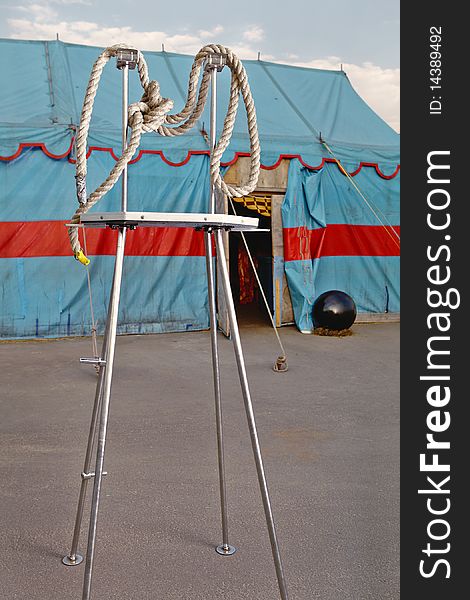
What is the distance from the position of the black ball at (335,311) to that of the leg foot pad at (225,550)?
435cm

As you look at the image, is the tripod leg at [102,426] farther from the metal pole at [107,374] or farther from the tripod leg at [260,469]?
the tripod leg at [260,469]

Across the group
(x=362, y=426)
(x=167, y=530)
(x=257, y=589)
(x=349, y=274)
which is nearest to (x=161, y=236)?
(x=349, y=274)

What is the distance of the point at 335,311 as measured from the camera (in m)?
6.18

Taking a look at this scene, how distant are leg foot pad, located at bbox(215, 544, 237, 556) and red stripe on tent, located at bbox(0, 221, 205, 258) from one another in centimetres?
407

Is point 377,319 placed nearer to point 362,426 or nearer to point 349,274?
point 349,274

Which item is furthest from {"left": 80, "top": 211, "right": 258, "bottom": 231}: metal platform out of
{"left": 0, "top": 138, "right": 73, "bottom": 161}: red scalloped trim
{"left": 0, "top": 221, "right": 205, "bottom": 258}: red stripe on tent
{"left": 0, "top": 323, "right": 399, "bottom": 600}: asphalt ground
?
{"left": 0, "top": 138, "right": 73, "bottom": 161}: red scalloped trim

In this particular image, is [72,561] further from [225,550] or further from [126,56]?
[126,56]

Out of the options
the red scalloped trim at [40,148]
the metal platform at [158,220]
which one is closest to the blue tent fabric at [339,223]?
the red scalloped trim at [40,148]

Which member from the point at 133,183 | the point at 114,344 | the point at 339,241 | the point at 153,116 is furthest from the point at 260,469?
the point at 339,241

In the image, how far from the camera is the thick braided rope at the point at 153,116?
151 cm

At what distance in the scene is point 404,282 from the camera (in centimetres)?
203

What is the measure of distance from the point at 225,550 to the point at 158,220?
1.19m

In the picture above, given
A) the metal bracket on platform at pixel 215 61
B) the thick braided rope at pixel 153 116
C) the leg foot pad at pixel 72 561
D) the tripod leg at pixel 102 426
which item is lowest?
the leg foot pad at pixel 72 561

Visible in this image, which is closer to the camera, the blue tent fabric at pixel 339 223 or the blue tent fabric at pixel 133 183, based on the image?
the blue tent fabric at pixel 133 183
